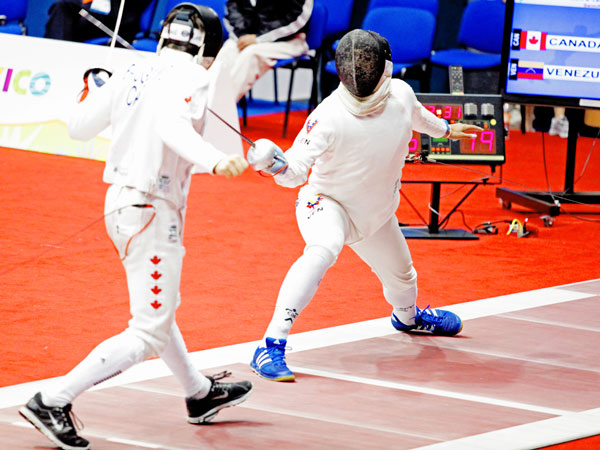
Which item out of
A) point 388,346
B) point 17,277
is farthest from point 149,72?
point 17,277

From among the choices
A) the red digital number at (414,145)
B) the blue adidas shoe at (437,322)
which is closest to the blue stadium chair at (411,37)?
the red digital number at (414,145)

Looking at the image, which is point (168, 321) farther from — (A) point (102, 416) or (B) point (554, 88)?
(B) point (554, 88)

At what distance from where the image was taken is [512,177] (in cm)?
773

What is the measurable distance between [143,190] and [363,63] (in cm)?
112

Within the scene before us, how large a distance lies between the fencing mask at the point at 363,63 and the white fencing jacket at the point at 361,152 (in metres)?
0.08

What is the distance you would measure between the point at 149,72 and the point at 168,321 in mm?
691

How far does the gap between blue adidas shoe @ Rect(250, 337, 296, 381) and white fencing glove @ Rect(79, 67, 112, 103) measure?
3.65 feet

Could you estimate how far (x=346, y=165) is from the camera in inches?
139

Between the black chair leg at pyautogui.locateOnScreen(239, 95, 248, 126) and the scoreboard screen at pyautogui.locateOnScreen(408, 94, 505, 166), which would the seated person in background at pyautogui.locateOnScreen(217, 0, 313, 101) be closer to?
the black chair leg at pyautogui.locateOnScreen(239, 95, 248, 126)

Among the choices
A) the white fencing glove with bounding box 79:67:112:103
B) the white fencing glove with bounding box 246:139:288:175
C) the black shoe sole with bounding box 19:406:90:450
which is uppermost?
the white fencing glove with bounding box 79:67:112:103

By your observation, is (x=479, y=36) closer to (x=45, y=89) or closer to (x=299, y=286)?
(x=45, y=89)

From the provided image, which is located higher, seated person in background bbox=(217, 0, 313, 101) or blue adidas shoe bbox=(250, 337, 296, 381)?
seated person in background bbox=(217, 0, 313, 101)

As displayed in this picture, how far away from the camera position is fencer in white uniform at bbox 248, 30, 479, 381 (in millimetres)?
3457

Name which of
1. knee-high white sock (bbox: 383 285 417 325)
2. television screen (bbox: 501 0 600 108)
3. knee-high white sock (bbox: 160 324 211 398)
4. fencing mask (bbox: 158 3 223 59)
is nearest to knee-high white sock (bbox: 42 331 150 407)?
knee-high white sock (bbox: 160 324 211 398)
